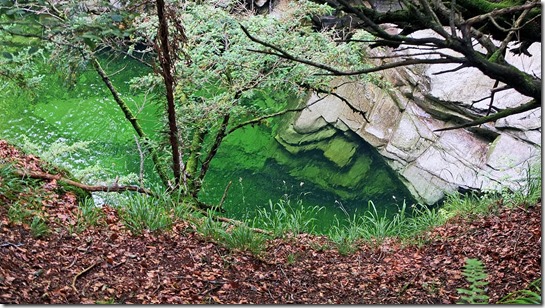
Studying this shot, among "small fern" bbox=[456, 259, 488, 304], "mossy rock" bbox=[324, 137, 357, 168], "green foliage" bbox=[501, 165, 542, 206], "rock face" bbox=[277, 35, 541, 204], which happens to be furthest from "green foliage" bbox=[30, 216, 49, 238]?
"mossy rock" bbox=[324, 137, 357, 168]

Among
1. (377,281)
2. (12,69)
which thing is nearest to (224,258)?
(377,281)

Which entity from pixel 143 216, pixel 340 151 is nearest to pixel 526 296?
pixel 143 216

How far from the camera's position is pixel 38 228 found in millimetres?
2531

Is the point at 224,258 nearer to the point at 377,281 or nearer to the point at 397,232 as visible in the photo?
the point at 377,281

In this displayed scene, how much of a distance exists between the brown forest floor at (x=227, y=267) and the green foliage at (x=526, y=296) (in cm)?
6

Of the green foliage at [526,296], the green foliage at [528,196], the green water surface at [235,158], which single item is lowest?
the green water surface at [235,158]

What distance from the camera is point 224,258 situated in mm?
2799

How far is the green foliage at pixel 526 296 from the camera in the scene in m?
2.17

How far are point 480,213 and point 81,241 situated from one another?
245 cm

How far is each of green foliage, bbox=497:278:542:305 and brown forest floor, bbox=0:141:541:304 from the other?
58 mm

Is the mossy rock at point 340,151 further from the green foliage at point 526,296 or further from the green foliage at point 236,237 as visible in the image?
the green foliage at point 526,296

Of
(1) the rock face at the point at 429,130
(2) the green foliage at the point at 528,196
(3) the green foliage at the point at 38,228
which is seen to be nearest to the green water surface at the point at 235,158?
(1) the rock face at the point at 429,130

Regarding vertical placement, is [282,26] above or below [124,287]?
above

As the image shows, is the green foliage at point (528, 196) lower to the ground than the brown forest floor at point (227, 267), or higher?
higher
